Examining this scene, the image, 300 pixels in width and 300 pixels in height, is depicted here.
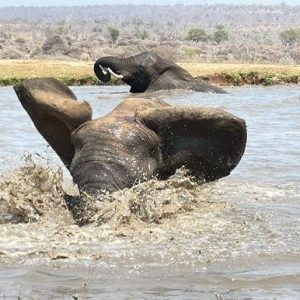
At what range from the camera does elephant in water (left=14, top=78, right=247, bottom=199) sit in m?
8.40

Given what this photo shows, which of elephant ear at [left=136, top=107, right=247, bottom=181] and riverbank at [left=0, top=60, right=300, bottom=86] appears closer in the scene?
elephant ear at [left=136, top=107, right=247, bottom=181]

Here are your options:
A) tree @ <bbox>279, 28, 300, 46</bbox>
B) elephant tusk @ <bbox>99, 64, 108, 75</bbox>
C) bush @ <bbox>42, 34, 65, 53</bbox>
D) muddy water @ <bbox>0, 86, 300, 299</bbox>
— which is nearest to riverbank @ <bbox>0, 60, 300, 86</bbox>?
elephant tusk @ <bbox>99, 64, 108, 75</bbox>

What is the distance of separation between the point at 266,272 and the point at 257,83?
81.5 ft

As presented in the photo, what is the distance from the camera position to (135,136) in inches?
341

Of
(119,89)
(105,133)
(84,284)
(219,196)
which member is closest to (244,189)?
(219,196)

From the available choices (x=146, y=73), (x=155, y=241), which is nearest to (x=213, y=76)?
(x=146, y=73)

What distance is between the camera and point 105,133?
8578 millimetres

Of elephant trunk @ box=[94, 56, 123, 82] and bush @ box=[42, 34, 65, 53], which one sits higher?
elephant trunk @ box=[94, 56, 123, 82]

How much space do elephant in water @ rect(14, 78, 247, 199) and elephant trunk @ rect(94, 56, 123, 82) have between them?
15.8m

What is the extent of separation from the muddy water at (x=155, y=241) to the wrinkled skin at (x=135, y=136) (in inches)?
7.5

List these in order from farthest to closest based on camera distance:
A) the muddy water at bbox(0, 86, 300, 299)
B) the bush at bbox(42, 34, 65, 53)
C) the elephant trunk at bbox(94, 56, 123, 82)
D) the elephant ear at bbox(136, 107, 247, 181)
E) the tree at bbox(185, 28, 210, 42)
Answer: the tree at bbox(185, 28, 210, 42) → the bush at bbox(42, 34, 65, 53) → the elephant trunk at bbox(94, 56, 123, 82) → the elephant ear at bbox(136, 107, 247, 181) → the muddy water at bbox(0, 86, 300, 299)

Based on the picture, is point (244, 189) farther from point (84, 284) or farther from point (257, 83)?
point (257, 83)

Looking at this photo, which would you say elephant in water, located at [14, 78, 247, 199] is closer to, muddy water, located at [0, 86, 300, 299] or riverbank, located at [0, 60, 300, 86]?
muddy water, located at [0, 86, 300, 299]

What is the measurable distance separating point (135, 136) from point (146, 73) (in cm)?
1704
